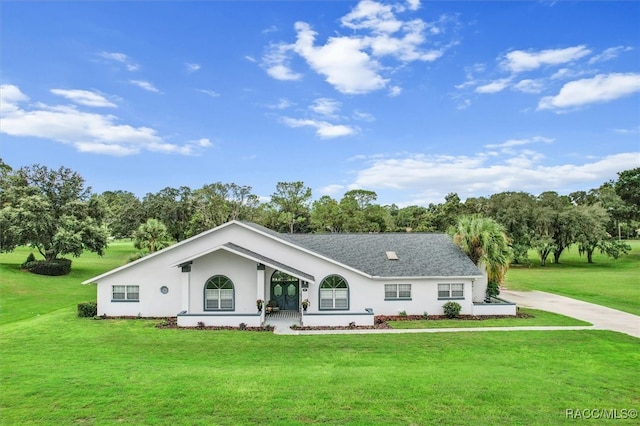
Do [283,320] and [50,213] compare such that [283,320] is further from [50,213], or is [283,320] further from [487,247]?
[50,213]

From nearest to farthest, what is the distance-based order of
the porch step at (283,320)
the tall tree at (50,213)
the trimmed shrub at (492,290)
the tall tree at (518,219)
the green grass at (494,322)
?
the porch step at (283,320) < the green grass at (494,322) < the trimmed shrub at (492,290) < the tall tree at (50,213) < the tall tree at (518,219)

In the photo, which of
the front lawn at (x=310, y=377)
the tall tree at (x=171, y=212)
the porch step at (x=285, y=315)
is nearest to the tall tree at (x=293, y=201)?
the tall tree at (x=171, y=212)

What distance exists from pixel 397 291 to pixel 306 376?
1176cm

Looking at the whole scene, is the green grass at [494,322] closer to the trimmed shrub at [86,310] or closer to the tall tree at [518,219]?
the trimmed shrub at [86,310]

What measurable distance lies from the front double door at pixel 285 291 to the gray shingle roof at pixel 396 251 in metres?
2.21

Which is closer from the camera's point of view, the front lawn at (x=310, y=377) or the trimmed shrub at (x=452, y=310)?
the front lawn at (x=310, y=377)

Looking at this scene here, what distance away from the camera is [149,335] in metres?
16.4

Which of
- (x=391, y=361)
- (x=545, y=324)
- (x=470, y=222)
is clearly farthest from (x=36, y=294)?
(x=545, y=324)

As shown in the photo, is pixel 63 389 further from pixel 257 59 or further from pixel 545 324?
pixel 257 59

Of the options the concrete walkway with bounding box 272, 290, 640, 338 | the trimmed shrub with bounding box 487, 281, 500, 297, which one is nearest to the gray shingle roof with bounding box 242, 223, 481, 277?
the trimmed shrub with bounding box 487, 281, 500, 297

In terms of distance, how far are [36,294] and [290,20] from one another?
88.7 feet

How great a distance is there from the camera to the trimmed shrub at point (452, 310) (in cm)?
2091

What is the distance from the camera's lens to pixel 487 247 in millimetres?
23641

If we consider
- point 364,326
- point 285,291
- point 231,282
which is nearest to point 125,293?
point 231,282
